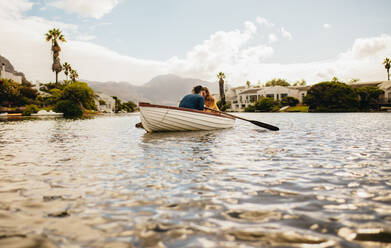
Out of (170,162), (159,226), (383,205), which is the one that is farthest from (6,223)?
(383,205)

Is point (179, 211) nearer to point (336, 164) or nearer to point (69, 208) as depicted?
point (69, 208)

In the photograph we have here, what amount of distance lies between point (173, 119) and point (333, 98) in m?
54.4

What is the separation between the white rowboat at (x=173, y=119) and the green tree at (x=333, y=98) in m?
51.5

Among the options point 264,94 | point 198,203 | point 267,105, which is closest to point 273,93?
point 264,94

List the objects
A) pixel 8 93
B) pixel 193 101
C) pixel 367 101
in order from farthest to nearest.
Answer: pixel 367 101, pixel 8 93, pixel 193 101

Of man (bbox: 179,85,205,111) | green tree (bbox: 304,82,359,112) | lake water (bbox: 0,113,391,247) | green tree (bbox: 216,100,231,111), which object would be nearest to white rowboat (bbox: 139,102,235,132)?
man (bbox: 179,85,205,111)

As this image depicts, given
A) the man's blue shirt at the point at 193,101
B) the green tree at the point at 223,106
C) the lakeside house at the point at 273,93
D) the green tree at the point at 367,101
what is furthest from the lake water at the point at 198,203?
the green tree at the point at 223,106

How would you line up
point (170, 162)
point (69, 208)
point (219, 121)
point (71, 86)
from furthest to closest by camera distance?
→ point (71, 86), point (219, 121), point (170, 162), point (69, 208)

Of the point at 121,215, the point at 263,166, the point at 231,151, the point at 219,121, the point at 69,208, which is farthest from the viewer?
the point at 219,121

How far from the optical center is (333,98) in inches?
2306

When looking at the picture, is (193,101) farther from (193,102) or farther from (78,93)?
(78,93)

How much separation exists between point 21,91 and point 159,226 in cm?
6720

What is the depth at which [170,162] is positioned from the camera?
20.9 feet

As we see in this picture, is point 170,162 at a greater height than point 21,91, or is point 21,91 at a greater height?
point 21,91
